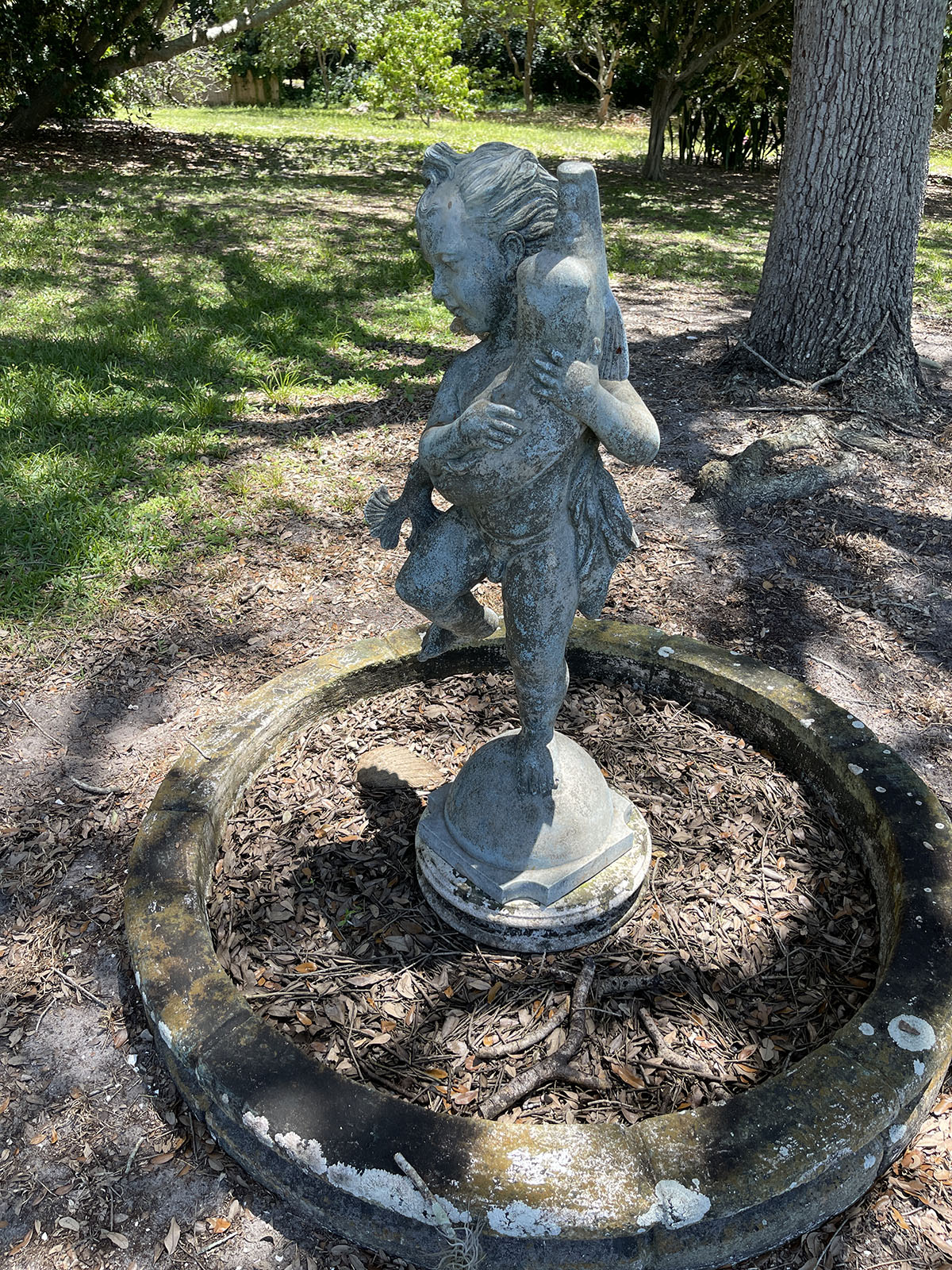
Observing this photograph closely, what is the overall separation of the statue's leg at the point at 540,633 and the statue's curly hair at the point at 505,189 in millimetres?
709

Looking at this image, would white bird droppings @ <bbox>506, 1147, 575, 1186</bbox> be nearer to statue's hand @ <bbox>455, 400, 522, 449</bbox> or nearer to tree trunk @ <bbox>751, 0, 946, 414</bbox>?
statue's hand @ <bbox>455, 400, 522, 449</bbox>

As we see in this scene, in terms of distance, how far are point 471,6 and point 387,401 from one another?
2443 cm

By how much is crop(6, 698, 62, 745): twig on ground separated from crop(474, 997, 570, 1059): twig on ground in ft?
7.07

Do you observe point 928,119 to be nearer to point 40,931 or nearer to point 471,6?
point 40,931

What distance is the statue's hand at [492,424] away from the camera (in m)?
1.94

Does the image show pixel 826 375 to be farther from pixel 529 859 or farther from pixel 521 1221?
pixel 521 1221

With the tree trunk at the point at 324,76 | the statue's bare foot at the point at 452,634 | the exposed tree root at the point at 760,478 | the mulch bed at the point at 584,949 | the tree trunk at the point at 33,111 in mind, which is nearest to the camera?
the mulch bed at the point at 584,949

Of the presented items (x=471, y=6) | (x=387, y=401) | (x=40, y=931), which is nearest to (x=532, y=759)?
(x=40, y=931)

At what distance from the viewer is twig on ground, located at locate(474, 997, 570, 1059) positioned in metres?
2.36

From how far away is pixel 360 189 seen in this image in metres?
13.2

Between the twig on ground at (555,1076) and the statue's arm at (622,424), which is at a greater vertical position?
the statue's arm at (622,424)

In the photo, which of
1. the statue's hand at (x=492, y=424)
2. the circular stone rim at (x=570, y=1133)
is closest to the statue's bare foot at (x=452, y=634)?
the statue's hand at (x=492, y=424)

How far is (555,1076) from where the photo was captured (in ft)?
7.48

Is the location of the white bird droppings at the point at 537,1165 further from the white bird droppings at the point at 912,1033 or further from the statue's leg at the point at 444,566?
the statue's leg at the point at 444,566
